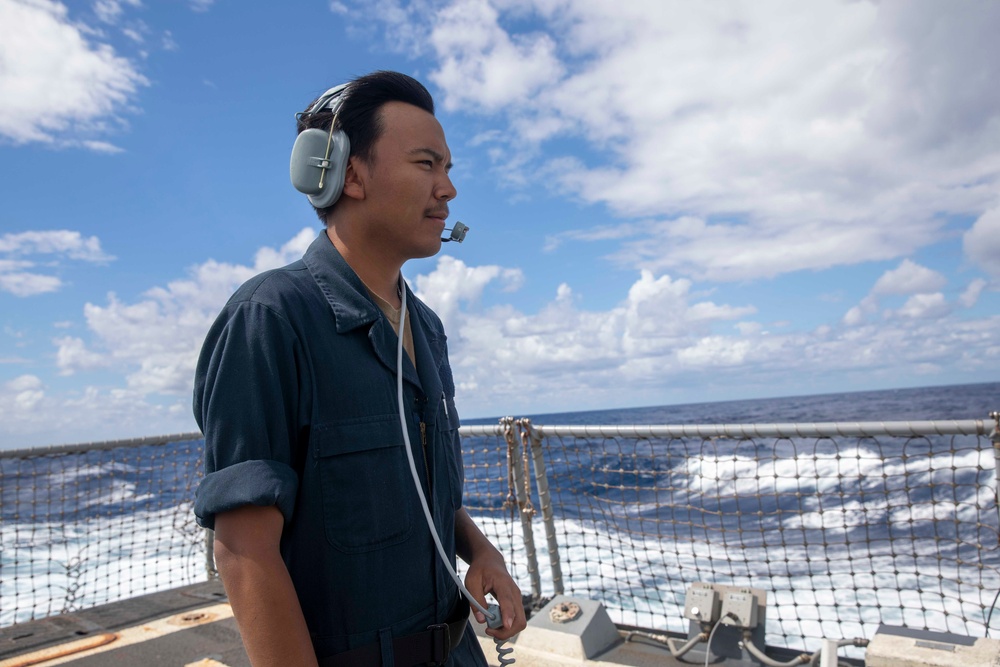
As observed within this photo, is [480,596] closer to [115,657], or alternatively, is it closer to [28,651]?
[115,657]

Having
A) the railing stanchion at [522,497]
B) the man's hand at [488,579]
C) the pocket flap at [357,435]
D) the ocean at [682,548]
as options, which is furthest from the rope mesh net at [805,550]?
the pocket flap at [357,435]

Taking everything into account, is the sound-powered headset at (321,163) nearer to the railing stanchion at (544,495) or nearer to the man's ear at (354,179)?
the man's ear at (354,179)

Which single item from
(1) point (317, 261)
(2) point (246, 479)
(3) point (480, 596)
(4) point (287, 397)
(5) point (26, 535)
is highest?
(1) point (317, 261)

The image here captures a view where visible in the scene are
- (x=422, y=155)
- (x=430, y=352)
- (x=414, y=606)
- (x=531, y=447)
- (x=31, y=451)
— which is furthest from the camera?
(x=31, y=451)

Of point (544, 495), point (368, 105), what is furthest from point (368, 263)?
point (544, 495)

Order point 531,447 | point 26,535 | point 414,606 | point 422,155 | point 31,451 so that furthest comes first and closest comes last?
point 26,535 < point 31,451 < point 531,447 < point 422,155 < point 414,606

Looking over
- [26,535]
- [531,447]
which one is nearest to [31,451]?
[531,447]

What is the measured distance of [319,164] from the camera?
1.38 meters

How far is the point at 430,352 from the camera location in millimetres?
1494

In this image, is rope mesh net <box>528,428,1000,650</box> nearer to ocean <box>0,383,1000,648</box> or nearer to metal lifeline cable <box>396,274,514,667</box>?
ocean <box>0,383,1000,648</box>

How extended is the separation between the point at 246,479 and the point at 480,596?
0.60 m

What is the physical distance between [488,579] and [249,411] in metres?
0.64

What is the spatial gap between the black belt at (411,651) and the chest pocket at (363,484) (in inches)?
6.8

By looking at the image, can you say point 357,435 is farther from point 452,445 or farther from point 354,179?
point 354,179
